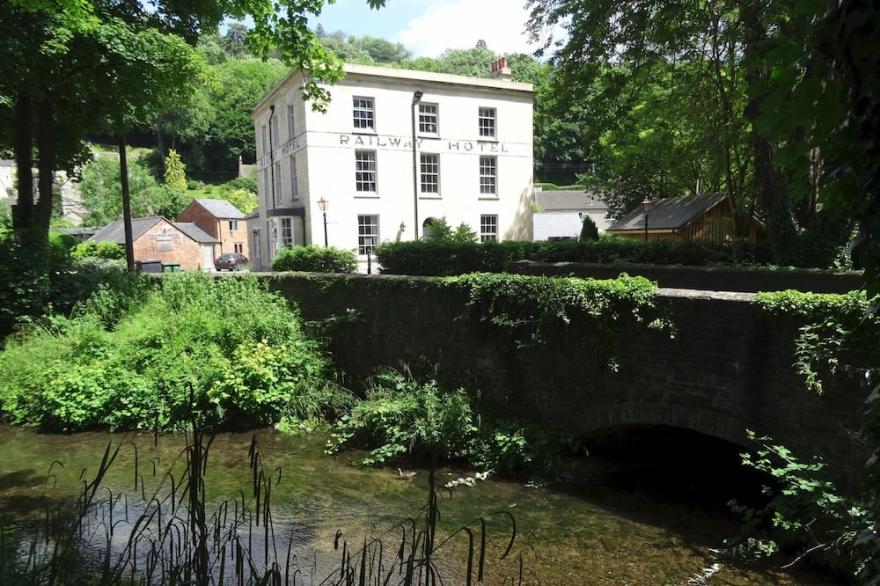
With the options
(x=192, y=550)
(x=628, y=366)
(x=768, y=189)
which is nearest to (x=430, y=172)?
(x=768, y=189)

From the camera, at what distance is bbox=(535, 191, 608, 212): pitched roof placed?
2282 inches

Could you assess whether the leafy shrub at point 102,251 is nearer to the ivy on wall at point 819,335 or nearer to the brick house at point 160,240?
the brick house at point 160,240

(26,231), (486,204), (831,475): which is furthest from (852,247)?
(486,204)

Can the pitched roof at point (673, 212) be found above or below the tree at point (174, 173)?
below

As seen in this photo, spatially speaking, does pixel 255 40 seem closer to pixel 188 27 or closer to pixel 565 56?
pixel 565 56

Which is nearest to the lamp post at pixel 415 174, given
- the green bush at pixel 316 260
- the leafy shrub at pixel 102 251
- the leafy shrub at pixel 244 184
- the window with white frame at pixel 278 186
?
the green bush at pixel 316 260

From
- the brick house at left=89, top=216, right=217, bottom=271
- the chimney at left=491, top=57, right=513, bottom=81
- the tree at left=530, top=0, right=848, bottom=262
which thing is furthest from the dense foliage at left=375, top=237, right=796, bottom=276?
the brick house at left=89, top=216, right=217, bottom=271

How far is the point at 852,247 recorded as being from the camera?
1.82 metres

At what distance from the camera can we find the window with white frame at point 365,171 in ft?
94.1

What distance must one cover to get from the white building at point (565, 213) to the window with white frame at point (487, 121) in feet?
49.2

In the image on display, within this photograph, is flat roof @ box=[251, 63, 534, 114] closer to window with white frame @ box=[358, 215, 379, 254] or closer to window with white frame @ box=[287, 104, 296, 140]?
window with white frame @ box=[287, 104, 296, 140]

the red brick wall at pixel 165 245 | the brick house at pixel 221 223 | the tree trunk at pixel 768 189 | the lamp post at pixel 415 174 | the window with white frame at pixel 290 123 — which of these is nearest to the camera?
the tree trunk at pixel 768 189

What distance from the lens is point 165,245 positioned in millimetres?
45844

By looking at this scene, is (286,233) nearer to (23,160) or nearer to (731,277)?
(23,160)
